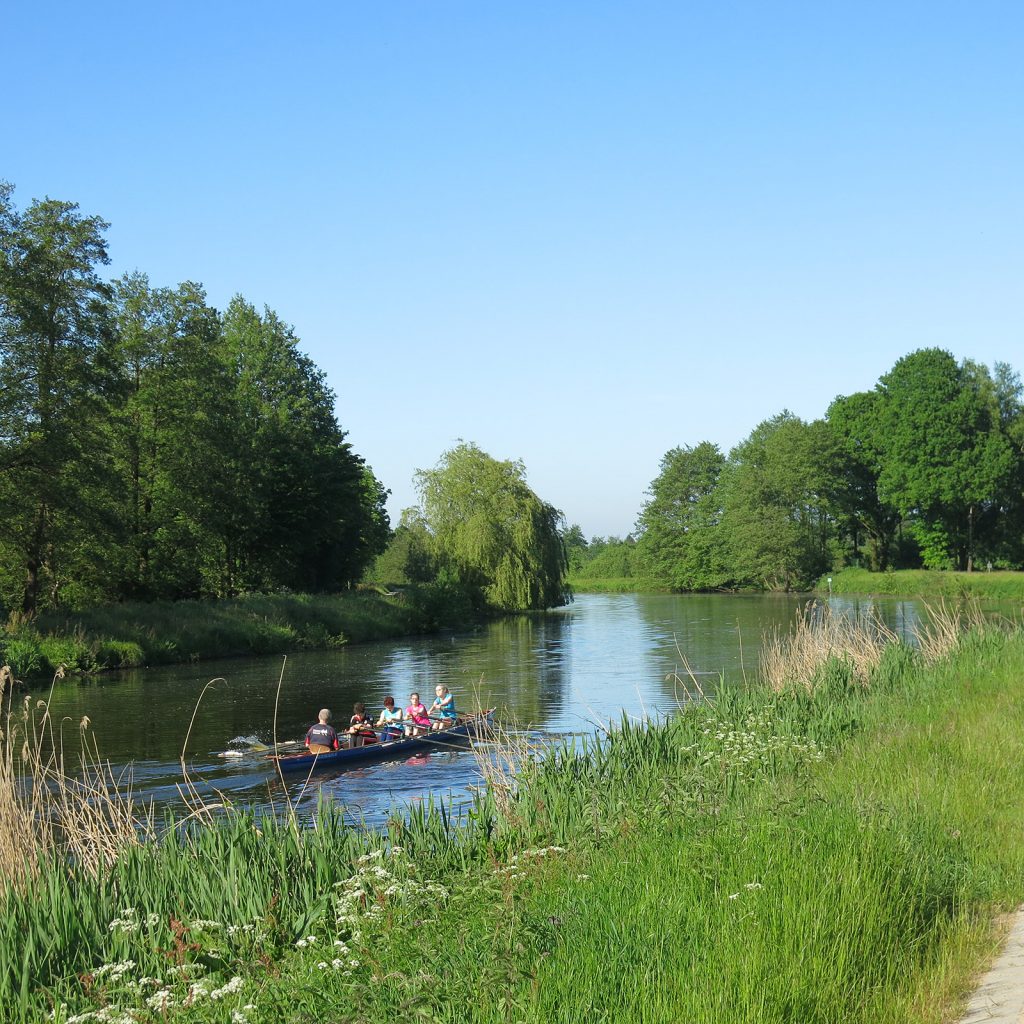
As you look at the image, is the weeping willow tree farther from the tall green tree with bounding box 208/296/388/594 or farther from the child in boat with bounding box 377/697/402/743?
the child in boat with bounding box 377/697/402/743

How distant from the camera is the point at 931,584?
52.8 metres

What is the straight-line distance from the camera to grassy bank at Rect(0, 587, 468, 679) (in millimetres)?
27469

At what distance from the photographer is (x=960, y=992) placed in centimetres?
442

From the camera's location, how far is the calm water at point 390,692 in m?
15.7

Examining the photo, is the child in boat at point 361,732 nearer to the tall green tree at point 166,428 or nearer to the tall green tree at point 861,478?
the tall green tree at point 166,428

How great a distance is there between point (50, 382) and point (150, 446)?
9316 millimetres

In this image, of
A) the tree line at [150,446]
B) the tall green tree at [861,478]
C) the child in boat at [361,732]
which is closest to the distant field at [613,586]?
the tall green tree at [861,478]

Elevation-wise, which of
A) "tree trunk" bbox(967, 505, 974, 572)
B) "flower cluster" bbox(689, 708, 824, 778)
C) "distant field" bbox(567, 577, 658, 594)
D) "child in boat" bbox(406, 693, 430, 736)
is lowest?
"child in boat" bbox(406, 693, 430, 736)

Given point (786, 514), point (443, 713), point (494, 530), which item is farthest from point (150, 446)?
point (786, 514)

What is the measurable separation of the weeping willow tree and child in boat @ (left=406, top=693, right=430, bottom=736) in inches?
1226

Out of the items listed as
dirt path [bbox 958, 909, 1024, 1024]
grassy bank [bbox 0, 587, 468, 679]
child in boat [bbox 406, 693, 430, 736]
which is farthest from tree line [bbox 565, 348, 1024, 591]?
dirt path [bbox 958, 909, 1024, 1024]

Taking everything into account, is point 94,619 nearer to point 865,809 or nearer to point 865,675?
point 865,675

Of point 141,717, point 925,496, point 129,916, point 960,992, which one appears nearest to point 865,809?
point 960,992

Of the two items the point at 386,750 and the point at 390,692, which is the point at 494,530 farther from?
the point at 386,750
